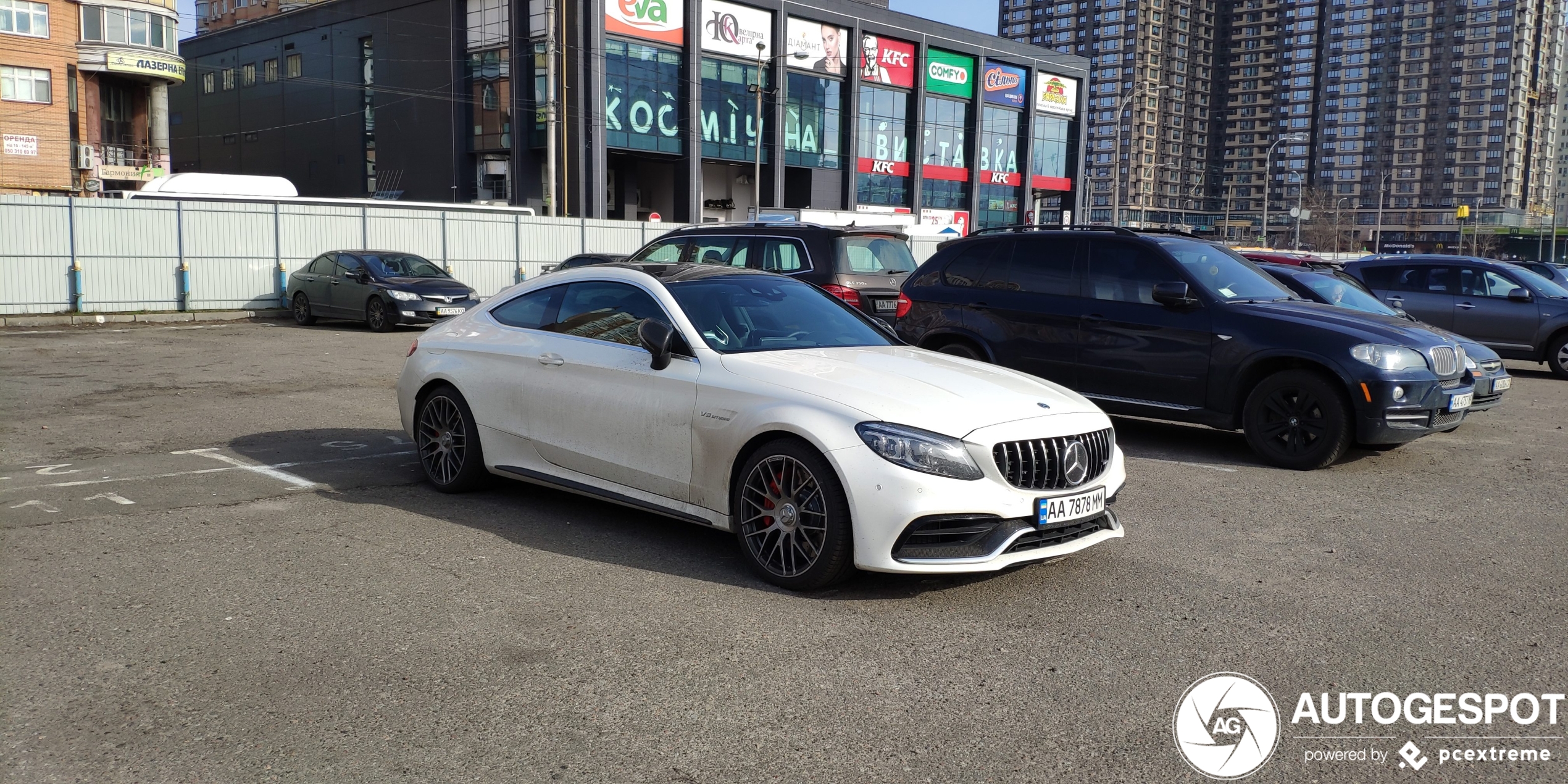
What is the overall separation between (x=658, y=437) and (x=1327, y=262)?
12.7 metres

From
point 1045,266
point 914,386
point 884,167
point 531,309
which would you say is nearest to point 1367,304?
point 1045,266

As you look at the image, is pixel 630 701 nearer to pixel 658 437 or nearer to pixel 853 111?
pixel 658 437

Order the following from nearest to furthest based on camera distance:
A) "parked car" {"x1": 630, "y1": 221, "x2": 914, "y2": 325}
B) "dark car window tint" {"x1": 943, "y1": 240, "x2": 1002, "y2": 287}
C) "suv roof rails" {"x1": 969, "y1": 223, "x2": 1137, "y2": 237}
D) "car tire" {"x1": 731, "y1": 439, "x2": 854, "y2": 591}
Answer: "car tire" {"x1": 731, "y1": 439, "x2": 854, "y2": 591} < "suv roof rails" {"x1": 969, "y1": 223, "x2": 1137, "y2": 237} < "dark car window tint" {"x1": 943, "y1": 240, "x2": 1002, "y2": 287} < "parked car" {"x1": 630, "y1": 221, "x2": 914, "y2": 325}

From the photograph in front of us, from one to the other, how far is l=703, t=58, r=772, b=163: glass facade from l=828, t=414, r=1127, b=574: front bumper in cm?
5073

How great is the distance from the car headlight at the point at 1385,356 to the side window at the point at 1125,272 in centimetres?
150

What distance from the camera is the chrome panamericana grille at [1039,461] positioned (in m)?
5.09

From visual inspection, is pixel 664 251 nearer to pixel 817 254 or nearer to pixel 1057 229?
pixel 817 254

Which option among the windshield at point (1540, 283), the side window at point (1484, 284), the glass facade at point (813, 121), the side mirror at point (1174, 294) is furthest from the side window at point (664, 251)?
the glass facade at point (813, 121)

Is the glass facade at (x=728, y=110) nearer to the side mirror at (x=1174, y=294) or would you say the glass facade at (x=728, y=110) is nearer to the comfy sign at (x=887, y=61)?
the comfy sign at (x=887, y=61)

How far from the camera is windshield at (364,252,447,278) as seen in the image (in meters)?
22.1

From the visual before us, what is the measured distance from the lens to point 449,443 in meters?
7.11

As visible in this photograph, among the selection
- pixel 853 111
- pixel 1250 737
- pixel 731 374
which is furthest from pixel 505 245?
pixel 853 111

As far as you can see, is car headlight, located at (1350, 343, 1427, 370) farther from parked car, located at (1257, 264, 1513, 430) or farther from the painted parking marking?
the painted parking marking

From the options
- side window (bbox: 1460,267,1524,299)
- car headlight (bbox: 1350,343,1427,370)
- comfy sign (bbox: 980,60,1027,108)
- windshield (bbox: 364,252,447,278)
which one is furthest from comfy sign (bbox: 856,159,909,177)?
car headlight (bbox: 1350,343,1427,370)
